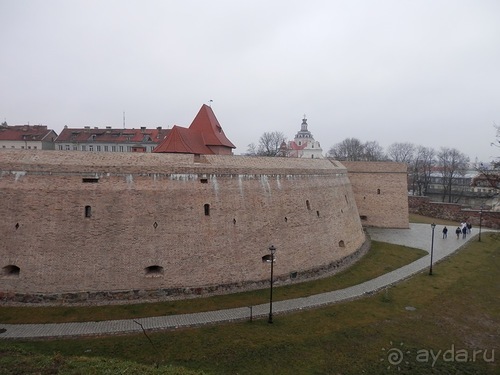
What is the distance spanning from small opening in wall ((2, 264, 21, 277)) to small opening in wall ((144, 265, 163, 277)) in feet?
15.7

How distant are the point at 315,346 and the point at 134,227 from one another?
323 inches

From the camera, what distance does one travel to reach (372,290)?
16250mm

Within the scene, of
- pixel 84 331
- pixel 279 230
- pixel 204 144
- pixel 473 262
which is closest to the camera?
pixel 84 331

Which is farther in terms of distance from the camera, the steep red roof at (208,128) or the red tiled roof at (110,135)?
the red tiled roof at (110,135)

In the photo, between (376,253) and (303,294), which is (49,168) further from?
(376,253)

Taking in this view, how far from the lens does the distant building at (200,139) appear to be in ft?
69.4

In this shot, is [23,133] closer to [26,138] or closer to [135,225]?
[26,138]

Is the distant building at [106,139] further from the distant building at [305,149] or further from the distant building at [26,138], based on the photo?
the distant building at [305,149]

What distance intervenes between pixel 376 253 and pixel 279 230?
840 cm

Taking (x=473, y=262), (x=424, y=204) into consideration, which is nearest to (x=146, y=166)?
(x=473, y=262)

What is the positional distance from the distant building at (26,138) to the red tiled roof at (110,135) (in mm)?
1878

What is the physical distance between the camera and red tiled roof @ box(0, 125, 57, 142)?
136 feet

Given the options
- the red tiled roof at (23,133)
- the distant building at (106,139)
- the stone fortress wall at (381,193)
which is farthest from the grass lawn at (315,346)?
the red tiled roof at (23,133)

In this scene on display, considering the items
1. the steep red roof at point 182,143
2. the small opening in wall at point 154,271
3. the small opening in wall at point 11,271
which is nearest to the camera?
the small opening in wall at point 11,271
